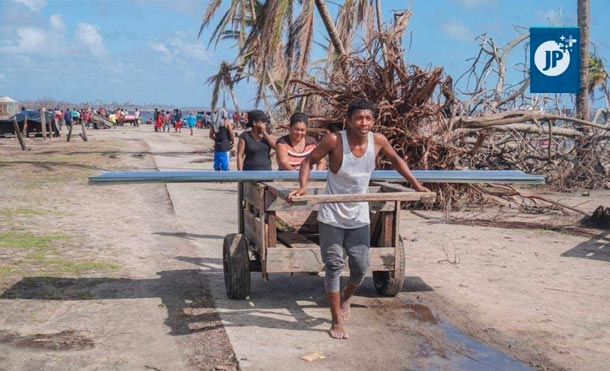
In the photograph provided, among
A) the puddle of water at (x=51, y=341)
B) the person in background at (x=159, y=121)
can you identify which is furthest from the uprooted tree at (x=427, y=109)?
the person in background at (x=159, y=121)

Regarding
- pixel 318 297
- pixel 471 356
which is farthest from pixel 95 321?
pixel 471 356

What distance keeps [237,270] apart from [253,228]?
18.8 inches

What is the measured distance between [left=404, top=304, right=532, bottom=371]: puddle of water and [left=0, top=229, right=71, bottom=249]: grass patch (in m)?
5.61

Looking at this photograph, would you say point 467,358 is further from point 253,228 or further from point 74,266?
point 74,266

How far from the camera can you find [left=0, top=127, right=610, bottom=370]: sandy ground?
5125mm

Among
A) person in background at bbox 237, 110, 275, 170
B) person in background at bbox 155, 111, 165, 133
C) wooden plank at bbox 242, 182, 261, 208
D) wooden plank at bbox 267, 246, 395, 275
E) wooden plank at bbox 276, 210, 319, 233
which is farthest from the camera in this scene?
person in background at bbox 155, 111, 165, 133

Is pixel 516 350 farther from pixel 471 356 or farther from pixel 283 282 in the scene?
pixel 283 282

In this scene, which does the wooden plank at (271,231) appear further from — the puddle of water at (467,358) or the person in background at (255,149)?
the person in background at (255,149)

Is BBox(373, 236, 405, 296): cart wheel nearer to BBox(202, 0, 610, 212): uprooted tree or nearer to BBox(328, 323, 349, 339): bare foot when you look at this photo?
BBox(328, 323, 349, 339): bare foot

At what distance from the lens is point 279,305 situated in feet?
21.1


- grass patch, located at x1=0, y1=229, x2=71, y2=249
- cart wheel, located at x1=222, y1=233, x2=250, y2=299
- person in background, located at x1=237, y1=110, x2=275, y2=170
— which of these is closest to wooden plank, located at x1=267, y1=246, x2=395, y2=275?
cart wheel, located at x1=222, y1=233, x2=250, y2=299

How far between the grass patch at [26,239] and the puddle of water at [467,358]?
5612 millimetres

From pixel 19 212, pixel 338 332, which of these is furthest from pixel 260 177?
pixel 19 212

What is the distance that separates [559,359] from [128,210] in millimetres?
8978
